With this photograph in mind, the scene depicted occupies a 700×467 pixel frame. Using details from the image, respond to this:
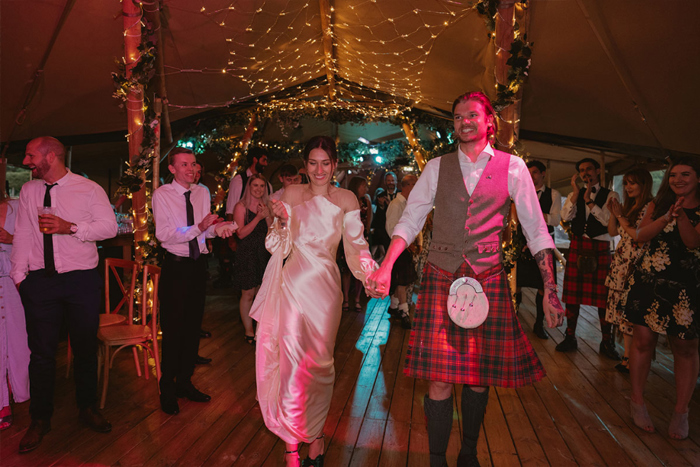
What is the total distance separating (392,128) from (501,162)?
10.5 meters

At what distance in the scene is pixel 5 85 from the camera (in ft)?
15.3

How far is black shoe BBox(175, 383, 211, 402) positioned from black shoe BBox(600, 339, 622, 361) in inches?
146

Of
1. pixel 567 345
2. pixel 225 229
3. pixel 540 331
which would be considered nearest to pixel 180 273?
pixel 225 229

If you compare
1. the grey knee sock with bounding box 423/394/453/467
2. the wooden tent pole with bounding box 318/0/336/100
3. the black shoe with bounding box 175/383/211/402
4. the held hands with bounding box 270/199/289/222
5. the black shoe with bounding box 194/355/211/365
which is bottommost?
the black shoe with bounding box 194/355/211/365

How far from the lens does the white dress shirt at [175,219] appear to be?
3156mm

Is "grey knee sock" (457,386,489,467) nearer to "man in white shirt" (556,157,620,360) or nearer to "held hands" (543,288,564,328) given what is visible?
"held hands" (543,288,564,328)

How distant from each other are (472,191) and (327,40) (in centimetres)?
462

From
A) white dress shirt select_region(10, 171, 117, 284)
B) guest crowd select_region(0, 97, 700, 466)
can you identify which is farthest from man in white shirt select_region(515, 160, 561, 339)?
white dress shirt select_region(10, 171, 117, 284)

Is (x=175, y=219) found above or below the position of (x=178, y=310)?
above

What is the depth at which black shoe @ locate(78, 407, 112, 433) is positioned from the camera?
2826mm

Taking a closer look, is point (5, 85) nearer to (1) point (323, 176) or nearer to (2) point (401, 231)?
(1) point (323, 176)

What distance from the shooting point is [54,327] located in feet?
9.04

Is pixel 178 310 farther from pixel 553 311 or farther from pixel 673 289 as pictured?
pixel 673 289

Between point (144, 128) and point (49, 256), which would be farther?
point (144, 128)
